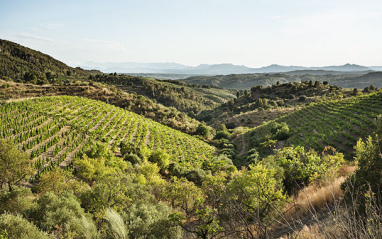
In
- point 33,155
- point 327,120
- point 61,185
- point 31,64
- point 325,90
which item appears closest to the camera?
point 61,185

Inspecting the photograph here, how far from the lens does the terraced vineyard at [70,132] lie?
88.2ft

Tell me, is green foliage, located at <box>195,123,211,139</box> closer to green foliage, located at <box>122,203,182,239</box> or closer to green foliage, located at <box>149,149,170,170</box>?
green foliage, located at <box>149,149,170,170</box>

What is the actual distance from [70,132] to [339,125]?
175ft

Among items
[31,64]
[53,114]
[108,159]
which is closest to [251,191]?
[108,159]

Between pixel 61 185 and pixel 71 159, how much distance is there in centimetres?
1159

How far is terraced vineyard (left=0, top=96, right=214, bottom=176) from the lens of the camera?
88.2ft

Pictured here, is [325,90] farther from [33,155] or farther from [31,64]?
[31,64]

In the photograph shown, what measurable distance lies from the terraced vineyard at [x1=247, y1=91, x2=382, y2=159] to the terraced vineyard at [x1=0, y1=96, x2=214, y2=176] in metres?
21.6

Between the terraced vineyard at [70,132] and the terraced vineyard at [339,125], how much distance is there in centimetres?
2161

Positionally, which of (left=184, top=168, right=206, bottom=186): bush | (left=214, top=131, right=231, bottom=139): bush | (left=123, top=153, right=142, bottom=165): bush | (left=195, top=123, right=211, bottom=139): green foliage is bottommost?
(left=214, top=131, right=231, bottom=139): bush

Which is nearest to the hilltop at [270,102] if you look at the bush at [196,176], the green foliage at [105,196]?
the bush at [196,176]

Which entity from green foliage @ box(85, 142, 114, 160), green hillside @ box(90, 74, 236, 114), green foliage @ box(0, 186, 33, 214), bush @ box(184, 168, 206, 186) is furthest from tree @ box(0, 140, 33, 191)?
green hillside @ box(90, 74, 236, 114)

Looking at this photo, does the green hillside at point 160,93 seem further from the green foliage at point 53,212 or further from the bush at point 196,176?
the green foliage at point 53,212

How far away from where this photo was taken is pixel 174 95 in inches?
5605
